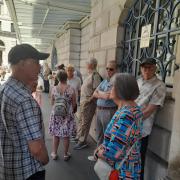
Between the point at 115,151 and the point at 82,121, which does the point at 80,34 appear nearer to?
the point at 82,121

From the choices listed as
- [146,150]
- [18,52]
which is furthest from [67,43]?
[18,52]

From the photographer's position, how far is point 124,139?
66.6 inches

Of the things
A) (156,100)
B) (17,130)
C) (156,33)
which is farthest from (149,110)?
(17,130)

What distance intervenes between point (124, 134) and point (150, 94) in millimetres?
1104

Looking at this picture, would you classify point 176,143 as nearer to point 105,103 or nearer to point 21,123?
point 105,103

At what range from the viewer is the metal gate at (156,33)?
2.78 metres

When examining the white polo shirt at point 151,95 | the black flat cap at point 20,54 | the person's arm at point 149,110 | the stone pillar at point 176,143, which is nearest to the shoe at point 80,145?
the white polo shirt at point 151,95

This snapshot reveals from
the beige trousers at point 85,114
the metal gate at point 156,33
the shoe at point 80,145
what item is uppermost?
the metal gate at point 156,33

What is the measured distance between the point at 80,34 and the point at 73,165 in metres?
6.86

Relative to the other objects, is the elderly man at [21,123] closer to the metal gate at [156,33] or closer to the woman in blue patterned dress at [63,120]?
the metal gate at [156,33]

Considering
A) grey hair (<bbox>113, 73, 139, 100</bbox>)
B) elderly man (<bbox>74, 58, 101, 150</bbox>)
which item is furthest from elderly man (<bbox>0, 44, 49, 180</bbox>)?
elderly man (<bbox>74, 58, 101, 150</bbox>)

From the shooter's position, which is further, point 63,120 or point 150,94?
point 63,120

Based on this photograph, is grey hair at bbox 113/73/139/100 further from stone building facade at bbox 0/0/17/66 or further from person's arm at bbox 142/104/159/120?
stone building facade at bbox 0/0/17/66

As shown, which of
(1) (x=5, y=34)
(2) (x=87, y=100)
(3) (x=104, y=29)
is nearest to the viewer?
(2) (x=87, y=100)
